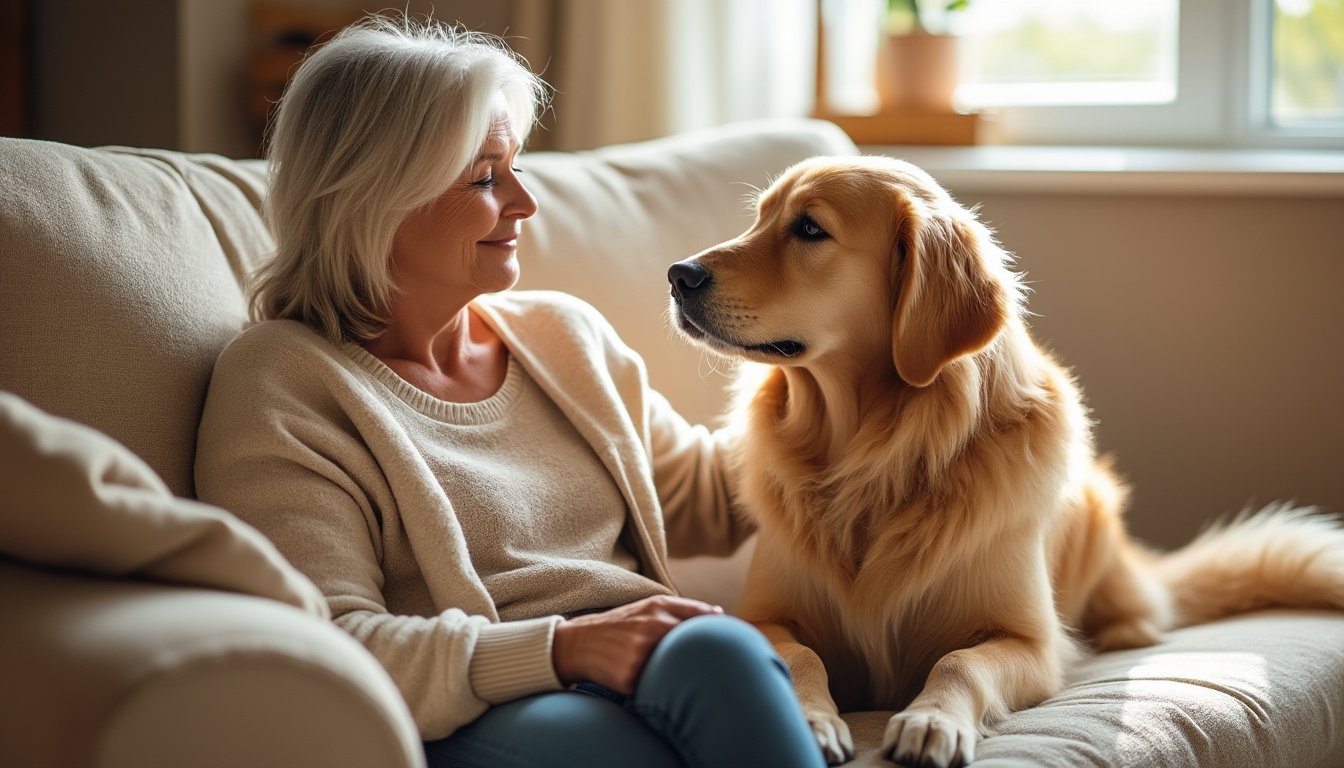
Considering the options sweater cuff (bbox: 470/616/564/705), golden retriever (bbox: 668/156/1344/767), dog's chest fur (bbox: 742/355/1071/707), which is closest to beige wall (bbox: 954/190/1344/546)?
golden retriever (bbox: 668/156/1344/767)

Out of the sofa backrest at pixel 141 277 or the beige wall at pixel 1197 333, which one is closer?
the sofa backrest at pixel 141 277

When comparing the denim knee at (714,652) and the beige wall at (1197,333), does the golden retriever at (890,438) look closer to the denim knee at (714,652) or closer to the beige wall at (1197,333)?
the denim knee at (714,652)

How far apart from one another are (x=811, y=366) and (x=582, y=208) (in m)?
0.60

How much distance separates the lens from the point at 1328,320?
95.3 inches

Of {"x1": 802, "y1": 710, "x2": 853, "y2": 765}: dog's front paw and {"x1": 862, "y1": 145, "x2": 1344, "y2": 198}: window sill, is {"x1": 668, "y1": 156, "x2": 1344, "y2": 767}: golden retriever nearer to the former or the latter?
{"x1": 802, "y1": 710, "x2": 853, "y2": 765}: dog's front paw

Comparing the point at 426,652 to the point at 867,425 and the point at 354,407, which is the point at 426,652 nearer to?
the point at 354,407

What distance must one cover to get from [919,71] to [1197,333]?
865 mm

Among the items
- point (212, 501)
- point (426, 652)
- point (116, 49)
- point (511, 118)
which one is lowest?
point (426, 652)

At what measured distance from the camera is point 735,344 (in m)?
1.60

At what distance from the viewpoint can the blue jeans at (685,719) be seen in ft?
3.64

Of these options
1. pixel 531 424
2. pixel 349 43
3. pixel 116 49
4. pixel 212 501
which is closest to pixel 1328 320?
pixel 531 424

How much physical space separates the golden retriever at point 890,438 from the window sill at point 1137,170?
0.99 metres

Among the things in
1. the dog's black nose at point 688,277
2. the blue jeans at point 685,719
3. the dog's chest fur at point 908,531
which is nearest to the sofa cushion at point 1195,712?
the dog's chest fur at point 908,531

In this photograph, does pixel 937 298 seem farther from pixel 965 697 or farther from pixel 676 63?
pixel 676 63
